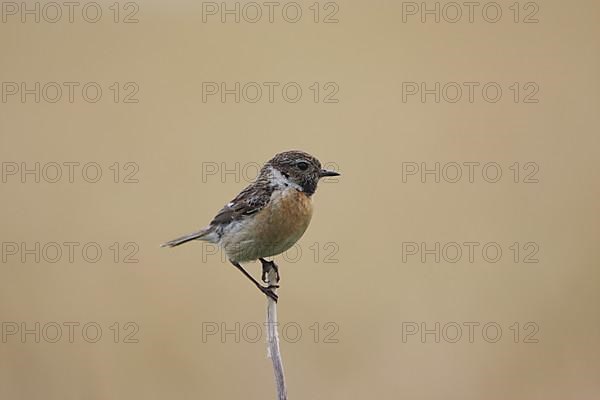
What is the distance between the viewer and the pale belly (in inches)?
183

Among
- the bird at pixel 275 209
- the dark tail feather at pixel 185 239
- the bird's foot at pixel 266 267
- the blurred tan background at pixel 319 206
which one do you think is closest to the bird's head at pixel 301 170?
the bird at pixel 275 209

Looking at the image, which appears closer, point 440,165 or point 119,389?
point 119,389

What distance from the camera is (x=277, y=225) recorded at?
4645mm

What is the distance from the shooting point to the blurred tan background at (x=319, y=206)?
254 inches

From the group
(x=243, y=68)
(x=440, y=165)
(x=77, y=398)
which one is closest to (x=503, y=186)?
(x=440, y=165)

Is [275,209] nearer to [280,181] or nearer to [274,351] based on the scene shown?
[280,181]

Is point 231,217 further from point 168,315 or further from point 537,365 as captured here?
point 537,365

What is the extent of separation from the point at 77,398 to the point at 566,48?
754 centimetres

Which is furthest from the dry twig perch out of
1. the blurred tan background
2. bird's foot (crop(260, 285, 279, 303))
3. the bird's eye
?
the blurred tan background

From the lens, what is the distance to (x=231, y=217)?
16.1 feet

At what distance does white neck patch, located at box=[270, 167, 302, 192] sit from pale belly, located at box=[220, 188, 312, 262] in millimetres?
31

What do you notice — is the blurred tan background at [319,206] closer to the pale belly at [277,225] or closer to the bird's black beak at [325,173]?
the pale belly at [277,225]

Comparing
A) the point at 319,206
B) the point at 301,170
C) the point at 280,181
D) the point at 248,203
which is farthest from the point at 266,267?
the point at 319,206

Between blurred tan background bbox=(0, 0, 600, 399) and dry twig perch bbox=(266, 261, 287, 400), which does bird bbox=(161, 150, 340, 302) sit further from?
blurred tan background bbox=(0, 0, 600, 399)
